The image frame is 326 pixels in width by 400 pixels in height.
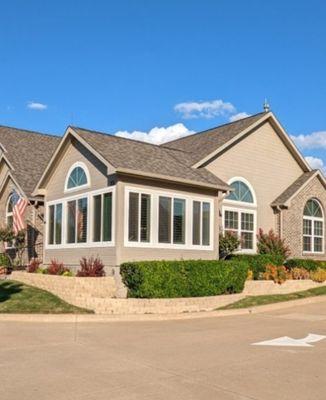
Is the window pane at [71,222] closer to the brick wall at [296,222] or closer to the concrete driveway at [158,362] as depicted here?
the concrete driveway at [158,362]

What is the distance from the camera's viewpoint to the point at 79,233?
66.3ft

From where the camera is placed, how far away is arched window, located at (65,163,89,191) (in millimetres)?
20219

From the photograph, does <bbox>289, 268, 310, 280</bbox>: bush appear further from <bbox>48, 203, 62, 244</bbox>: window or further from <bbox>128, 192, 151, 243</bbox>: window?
<bbox>48, 203, 62, 244</bbox>: window

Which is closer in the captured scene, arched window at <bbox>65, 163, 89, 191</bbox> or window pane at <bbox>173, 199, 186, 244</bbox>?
window pane at <bbox>173, 199, 186, 244</bbox>

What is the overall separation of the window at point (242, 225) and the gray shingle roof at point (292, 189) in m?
1.57

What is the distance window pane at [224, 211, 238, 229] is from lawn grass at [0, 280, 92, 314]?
915cm

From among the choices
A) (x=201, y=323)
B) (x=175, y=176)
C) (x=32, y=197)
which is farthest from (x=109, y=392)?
(x=32, y=197)

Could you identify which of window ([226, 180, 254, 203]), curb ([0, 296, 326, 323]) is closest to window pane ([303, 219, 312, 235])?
window ([226, 180, 254, 203])

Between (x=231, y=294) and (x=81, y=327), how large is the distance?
6.55 m

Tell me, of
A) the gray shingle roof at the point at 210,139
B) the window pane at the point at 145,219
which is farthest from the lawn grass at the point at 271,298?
the gray shingle roof at the point at 210,139

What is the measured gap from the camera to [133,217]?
1825 cm

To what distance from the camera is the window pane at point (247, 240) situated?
2466 cm

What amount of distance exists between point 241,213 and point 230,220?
2.70 feet

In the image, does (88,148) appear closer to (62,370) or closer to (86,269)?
(86,269)
